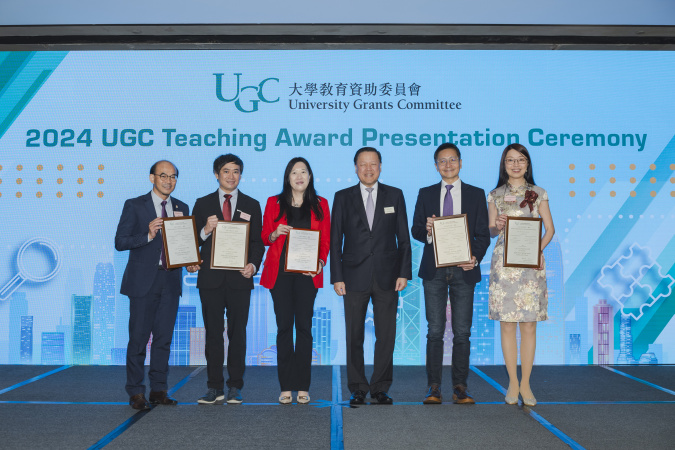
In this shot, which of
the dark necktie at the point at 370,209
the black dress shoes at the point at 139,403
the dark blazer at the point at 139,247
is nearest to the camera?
the black dress shoes at the point at 139,403

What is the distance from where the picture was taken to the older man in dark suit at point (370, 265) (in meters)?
3.79

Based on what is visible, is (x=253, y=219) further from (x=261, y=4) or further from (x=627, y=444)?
(x=627, y=444)

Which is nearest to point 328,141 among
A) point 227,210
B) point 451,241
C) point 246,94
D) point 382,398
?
point 246,94

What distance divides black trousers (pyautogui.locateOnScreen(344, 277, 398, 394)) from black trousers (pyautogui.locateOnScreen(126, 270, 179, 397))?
1122mm

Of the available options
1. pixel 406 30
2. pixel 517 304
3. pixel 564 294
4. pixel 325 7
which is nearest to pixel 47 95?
pixel 325 7

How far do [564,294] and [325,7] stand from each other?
3.18 metres

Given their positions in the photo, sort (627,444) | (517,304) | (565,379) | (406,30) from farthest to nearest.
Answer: (406,30) → (565,379) → (517,304) → (627,444)

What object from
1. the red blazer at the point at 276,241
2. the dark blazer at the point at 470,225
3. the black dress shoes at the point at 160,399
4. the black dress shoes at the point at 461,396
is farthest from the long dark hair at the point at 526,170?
the black dress shoes at the point at 160,399

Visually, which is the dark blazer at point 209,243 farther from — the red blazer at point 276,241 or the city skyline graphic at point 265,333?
the city skyline graphic at point 265,333

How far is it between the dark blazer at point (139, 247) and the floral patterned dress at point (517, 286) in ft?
6.61

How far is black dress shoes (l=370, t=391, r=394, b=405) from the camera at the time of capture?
12.3ft

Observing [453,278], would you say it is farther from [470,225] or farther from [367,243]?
[367,243]

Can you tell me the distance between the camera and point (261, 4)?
4.94 meters

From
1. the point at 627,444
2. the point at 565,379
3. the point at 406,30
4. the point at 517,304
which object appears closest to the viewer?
the point at 627,444
